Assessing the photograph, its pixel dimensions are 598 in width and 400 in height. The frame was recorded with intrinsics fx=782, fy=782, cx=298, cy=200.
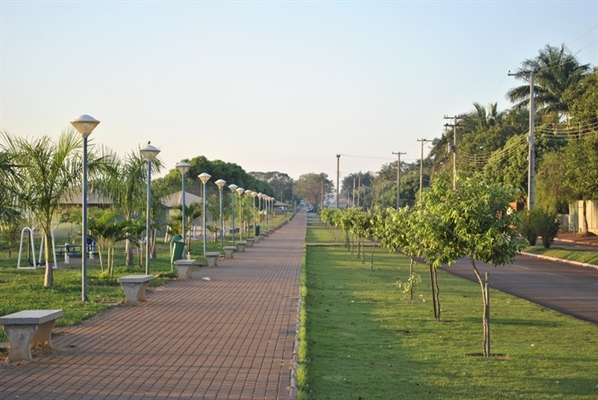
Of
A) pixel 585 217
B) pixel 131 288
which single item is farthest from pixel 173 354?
pixel 585 217

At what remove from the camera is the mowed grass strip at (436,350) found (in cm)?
843

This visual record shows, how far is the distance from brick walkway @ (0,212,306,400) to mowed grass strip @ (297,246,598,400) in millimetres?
487

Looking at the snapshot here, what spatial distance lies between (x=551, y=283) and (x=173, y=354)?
1561cm

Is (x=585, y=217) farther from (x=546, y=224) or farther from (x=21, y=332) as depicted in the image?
(x=21, y=332)

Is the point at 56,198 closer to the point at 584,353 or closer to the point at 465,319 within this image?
the point at 465,319

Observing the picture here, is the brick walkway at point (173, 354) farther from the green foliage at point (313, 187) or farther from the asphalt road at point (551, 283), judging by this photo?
the green foliage at point (313, 187)

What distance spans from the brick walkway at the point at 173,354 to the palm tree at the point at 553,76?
159 ft

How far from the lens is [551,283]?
2280 centimetres

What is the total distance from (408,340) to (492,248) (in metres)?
2.14

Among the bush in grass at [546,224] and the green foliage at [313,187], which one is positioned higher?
the green foliage at [313,187]

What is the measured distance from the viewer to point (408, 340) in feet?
38.3

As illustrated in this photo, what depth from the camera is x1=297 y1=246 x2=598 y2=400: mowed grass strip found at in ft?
27.7

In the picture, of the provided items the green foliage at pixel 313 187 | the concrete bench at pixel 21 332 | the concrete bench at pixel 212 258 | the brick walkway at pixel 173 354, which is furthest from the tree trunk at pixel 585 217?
the green foliage at pixel 313 187

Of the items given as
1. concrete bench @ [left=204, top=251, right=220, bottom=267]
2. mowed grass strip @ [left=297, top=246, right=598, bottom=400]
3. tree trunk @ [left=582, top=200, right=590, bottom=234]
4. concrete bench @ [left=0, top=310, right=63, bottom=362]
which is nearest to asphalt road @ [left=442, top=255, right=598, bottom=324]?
mowed grass strip @ [left=297, top=246, right=598, bottom=400]
